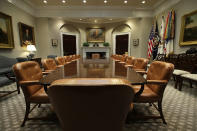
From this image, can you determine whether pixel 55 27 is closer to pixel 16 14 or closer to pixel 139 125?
pixel 16 14

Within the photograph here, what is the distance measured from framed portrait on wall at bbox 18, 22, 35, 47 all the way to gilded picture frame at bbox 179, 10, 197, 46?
724cm

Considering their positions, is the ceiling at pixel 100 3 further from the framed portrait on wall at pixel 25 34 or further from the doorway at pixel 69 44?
the doorway at pixel 69 44

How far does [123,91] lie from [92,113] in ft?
0.68

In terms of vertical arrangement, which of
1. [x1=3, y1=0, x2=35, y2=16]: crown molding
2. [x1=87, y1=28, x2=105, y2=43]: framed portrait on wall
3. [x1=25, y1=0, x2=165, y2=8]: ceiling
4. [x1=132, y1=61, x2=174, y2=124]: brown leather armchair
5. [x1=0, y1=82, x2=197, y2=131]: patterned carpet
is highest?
[x1=25, y1=0, x2=165, y2=8]: ceiling

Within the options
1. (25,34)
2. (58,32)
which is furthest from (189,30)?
(25,34)

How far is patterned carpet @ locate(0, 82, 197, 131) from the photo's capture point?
4.71 ft

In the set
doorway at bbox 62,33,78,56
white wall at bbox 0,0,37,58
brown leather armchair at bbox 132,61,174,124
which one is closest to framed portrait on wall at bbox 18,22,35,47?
white wall at bbox 0,0,37,58

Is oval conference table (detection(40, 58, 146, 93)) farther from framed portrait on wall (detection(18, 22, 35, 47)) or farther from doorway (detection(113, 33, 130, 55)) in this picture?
doorway (detection(113, 33, 130, 55))

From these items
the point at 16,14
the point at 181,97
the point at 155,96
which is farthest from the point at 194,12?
the point at 16,14

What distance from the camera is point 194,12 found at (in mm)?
3672

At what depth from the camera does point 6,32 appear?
13.5 ft

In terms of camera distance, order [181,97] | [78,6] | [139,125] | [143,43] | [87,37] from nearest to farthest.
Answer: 1. [139,125]
2. [181,97]
3. [78,6]
4. [143,43]
5. [87,37]

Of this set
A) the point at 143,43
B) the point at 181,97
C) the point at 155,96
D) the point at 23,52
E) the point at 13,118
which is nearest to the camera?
Result: the point at 155,96

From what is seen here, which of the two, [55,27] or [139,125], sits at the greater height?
[55,27]
